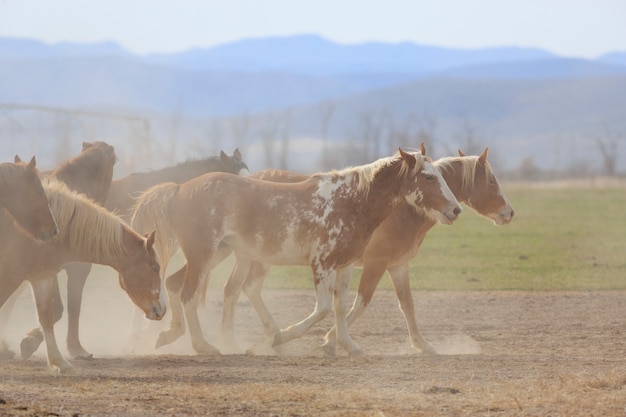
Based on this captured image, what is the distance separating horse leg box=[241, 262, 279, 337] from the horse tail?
3.79ft

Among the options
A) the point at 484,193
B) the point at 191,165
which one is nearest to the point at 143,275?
the point at 191,165

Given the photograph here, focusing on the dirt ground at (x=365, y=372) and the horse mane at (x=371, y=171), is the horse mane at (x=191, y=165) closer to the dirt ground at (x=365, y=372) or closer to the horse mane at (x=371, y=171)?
the dirt ground at (x=365, y=372)

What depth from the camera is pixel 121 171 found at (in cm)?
3866

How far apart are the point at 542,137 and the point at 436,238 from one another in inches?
6640

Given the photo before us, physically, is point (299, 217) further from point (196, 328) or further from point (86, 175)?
point (86, 175)

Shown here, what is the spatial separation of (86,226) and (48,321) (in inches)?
36.6

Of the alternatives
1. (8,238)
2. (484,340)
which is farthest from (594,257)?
(8,238)

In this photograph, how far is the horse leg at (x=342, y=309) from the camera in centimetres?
1048

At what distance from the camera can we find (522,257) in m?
23.0

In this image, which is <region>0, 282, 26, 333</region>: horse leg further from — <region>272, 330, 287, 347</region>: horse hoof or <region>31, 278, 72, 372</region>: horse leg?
<region>272, 330, 287, 347</region>: horse hoof

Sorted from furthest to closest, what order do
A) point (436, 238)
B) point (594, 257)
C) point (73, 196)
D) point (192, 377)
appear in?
point (436, 238) → point (594, 257) → point (73, 196) → point (192, 377)

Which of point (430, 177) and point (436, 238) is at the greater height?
point (430, 177)

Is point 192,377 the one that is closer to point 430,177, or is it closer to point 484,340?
Answer: point 430,177

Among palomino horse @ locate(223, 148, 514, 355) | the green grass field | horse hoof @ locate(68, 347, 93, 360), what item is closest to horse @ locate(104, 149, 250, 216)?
palomino horse @ locate(223, 148, 514, 355)
